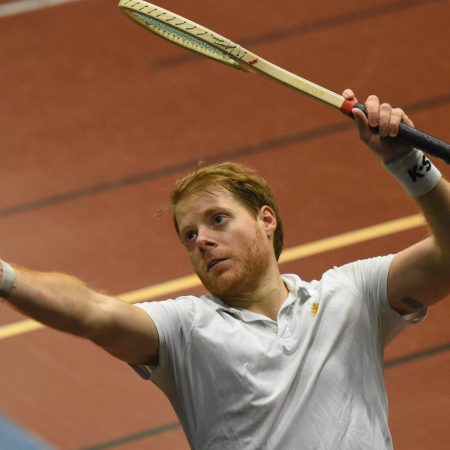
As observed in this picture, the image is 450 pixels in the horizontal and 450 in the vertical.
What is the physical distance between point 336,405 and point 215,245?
703 mm

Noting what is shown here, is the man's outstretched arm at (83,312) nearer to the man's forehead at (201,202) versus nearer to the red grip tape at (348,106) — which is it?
the man's forehead at (201,202)

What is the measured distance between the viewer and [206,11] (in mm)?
9766

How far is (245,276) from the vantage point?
4.61 m

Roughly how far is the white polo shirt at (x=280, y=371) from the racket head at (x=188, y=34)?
36.2 inches

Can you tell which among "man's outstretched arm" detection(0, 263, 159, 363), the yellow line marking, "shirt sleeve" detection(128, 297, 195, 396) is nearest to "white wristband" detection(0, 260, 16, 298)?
"man's outstretched arm" detection(0, 263, 159, 363)

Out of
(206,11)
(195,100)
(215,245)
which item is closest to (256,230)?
(215,245)

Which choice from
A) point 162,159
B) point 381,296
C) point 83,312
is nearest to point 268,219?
point 381,296

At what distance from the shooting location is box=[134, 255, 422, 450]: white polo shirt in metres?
4.33

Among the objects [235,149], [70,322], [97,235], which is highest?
[235,149]

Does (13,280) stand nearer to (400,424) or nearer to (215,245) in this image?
(215,245)

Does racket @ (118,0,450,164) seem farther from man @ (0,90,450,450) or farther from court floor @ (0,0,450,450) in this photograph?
court floor @ (0,0,450,450)

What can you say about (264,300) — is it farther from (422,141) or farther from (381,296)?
(422,141)

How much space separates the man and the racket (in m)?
0.13

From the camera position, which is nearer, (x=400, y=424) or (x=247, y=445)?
(x=247, y=445)
